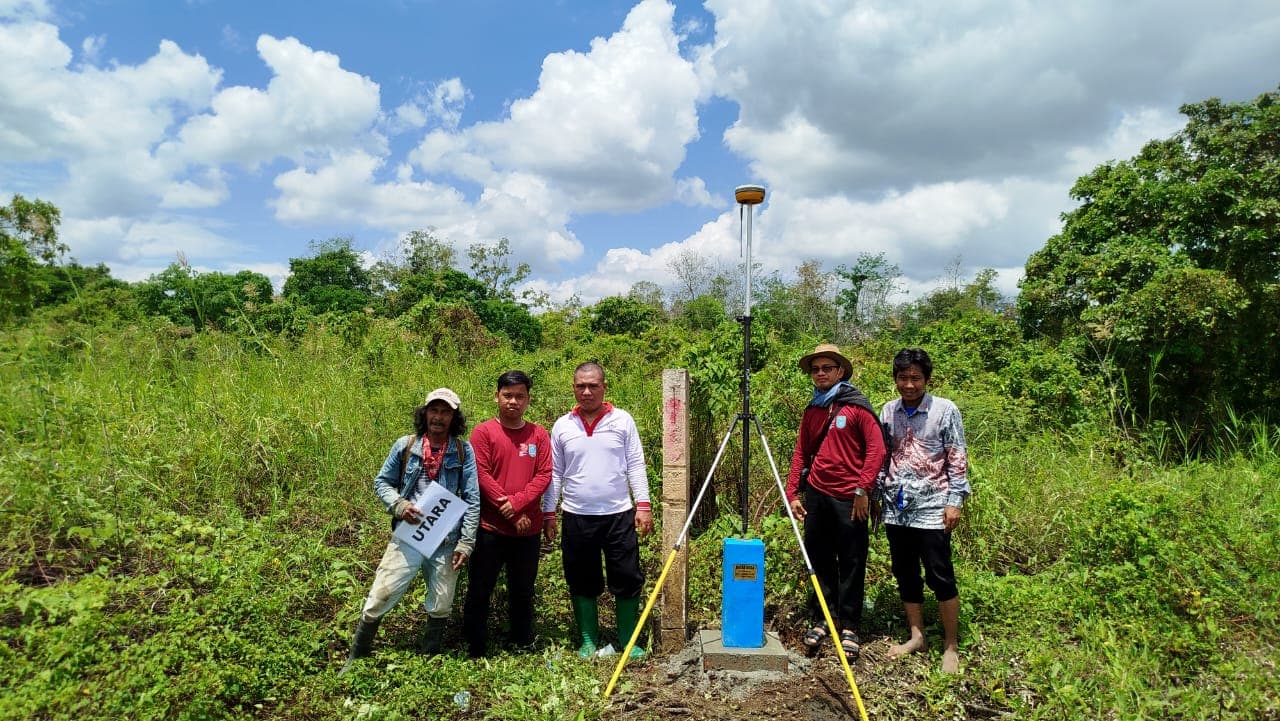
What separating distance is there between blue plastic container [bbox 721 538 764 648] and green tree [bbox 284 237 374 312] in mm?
25676

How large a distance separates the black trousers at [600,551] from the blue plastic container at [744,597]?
560 mm

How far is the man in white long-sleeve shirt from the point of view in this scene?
4031mm

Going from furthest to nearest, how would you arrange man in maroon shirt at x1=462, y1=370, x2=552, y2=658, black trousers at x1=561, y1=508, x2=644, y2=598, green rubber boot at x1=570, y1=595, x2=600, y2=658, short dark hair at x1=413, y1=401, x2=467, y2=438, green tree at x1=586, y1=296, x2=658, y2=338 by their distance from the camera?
green tree at x1=586, y1=296, x2=658, y2=338 < green rubber boot at x1=570, y1=595, x2=600, y2=658 < black trousers at x1=561, y1=508, x2=644, y2=598 < man in maroon shirt at x1=462, y1=370, x2=552, y2=658 < short dark hair at x1=413, y1=401, x2=467, y2=438

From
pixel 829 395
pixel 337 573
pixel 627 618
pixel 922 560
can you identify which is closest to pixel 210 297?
pixel 337 573

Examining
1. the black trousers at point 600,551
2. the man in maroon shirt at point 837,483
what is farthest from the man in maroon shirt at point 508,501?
the man in maroon shirt at point 837,483

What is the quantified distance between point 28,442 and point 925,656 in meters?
6.06

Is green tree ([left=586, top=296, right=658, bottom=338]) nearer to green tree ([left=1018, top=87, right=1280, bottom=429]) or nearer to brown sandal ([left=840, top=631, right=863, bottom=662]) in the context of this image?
green tree ([left=1018, top=87, right=1280, bottom=429])

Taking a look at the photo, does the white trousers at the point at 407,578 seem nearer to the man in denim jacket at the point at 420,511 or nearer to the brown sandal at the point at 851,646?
the man in denim jacket at the point at 420,511

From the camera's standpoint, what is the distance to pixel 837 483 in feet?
13.1

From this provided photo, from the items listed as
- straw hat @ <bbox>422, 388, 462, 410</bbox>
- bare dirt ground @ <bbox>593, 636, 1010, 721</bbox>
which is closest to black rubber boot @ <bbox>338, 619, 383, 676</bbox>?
straw hat @ <bbox>422, 388, 462, 410</bbox>

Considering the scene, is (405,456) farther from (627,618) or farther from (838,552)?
(838,552)

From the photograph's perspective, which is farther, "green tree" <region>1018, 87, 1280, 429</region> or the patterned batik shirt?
"green tree" <region>1018, 87, 1280, 429</region>

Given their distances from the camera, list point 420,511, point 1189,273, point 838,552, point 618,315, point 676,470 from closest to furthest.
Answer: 1. point 420,511
2. point 838,552
3. point 676,470
4. point 1189,273
5. point 618,315

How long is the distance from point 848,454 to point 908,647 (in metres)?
1.22
